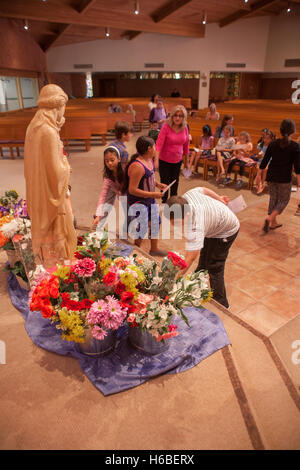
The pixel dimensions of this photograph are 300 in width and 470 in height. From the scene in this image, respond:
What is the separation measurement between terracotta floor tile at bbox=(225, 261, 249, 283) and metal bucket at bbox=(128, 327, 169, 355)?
5.22 ft

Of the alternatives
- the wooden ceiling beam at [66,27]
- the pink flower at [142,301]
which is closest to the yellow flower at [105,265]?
the pink flower at [142,301]

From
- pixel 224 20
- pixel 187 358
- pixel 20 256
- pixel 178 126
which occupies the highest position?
pixel 224 20

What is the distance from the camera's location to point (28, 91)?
1586cm

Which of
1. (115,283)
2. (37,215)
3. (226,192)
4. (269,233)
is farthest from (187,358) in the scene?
(226,192)

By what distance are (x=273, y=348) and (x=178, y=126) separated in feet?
10.7

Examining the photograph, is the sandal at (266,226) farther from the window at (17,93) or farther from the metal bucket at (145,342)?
the window at (17,93)

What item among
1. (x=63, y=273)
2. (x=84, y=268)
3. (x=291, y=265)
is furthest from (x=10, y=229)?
(x=291, y=265)

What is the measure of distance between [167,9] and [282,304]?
13.8 m

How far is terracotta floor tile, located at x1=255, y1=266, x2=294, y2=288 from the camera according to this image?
3.44 meters

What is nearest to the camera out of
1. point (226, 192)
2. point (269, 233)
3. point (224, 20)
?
point (269, 233)

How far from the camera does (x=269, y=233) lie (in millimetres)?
4535

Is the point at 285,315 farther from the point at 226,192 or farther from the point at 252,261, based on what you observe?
the point at 226,192

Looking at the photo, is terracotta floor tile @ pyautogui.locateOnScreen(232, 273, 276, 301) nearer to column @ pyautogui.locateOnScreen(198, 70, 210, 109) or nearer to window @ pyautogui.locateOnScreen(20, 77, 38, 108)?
column @ pyautogui.locateOnScreen(198, 70, 210, 109)

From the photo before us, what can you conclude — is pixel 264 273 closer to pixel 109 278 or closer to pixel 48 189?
pixel 109 278
